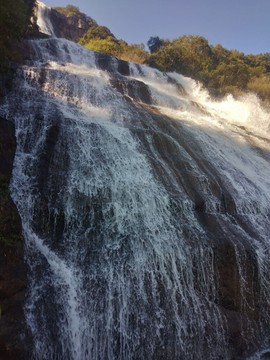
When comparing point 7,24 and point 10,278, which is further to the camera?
point 7,24

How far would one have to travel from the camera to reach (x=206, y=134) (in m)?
16.5

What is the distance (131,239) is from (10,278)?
3.21 metres

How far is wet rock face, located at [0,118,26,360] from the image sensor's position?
6.38 m

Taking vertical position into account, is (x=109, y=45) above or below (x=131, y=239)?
above

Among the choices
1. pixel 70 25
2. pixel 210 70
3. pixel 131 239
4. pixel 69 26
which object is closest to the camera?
pixel 131 239

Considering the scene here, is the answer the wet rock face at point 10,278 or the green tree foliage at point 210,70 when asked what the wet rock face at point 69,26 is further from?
the wet rock face at point 10,278

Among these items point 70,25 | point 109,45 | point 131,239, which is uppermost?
point 70,25

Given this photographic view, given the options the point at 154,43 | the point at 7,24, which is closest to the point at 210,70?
the point at 154,43

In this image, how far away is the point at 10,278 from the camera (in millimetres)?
7000

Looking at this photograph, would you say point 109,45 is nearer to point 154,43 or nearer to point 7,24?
point 154,43

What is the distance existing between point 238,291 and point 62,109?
895 centimetres

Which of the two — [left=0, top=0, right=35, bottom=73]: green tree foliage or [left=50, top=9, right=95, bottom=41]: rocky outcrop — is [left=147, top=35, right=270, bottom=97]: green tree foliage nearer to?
[left=50, top=9, right=95, bottom=41]: rocky outcrop

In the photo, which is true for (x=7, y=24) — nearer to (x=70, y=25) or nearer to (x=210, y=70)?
(x=210, y=70)

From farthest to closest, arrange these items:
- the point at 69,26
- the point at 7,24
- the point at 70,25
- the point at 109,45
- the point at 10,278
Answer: the point at 70,25 < the point at 69,26 < the point at 109,45 < the point at 7,24 < the point at 10,278
